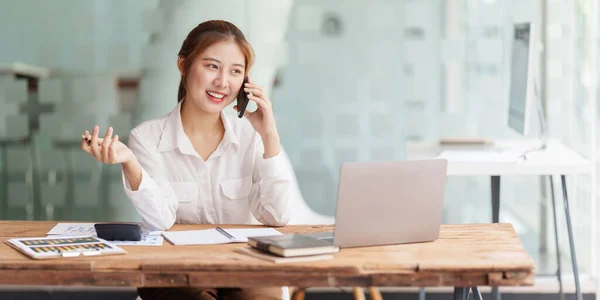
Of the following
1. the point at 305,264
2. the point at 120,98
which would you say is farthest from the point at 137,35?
the point at 305,264

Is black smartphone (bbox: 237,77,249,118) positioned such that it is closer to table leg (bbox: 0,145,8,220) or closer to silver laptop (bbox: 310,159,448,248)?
silver laptop (bbox: 310,159,448,248)

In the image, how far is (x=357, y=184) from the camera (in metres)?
2.10

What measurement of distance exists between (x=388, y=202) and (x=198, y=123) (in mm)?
924

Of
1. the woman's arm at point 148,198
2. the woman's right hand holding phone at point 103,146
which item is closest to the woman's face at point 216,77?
the woman's arm at point 148,198

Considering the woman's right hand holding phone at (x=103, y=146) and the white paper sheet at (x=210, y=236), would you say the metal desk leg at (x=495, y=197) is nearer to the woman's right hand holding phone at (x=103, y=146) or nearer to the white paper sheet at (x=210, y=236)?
the white paper sheet at (x=210, y=236)

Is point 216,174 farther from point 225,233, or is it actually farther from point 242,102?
point 225,233

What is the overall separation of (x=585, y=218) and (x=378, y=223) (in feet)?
8.01

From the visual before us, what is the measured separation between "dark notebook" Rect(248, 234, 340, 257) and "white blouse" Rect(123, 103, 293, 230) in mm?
553

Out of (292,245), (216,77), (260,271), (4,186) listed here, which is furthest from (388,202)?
(4,186)

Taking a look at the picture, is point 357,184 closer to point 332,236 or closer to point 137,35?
point 332,236

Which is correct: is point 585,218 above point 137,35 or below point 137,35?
below

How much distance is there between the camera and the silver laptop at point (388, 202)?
6.91ft

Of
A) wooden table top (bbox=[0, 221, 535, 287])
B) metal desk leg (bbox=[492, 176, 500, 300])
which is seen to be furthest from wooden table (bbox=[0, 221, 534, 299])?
metal desk leg (bbox=[492, 176, 500, 300])

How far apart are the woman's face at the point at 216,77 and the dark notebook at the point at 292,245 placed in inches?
29.8
